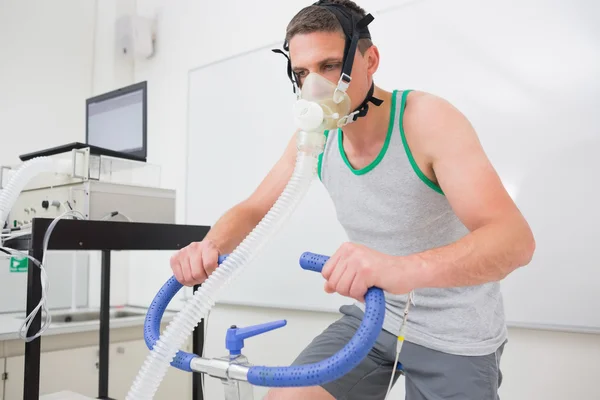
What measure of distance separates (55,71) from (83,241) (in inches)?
86.7

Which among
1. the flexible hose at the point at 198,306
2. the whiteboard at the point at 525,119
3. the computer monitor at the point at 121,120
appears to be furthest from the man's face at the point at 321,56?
the computer monitor at the point at 121,120

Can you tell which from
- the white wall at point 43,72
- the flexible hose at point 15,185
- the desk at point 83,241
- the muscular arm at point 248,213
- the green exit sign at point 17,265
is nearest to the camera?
the muscular arm at point 248,213

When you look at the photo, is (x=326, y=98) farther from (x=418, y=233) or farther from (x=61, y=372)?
(x=61, y=372)

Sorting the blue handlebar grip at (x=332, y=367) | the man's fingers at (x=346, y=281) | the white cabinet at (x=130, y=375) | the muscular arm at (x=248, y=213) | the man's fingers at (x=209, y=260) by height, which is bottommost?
the white cabinet at (x=130, y=375)

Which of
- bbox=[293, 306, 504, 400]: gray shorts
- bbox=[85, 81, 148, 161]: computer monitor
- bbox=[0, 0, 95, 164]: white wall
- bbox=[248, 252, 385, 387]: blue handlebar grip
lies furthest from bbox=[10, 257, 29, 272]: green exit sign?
bbox=[248, 252, 385, 387]: blue handlebar grip

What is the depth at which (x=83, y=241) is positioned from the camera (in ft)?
4.40

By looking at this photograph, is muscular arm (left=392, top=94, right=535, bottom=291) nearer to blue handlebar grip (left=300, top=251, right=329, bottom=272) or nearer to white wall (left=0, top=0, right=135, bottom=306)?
blue handlebar grip (left=300, top=251, right=329, bottom=272)

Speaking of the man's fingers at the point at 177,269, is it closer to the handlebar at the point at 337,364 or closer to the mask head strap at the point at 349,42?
the handlebar at the point at 337,364

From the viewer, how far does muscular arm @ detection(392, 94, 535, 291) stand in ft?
Answer: 2.46

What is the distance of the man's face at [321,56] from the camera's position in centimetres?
104

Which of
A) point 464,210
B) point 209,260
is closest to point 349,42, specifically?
point 464,210

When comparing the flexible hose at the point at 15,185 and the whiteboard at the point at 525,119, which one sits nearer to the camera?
the flexible hose at the point at 15,185

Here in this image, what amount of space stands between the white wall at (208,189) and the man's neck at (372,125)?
959 mm

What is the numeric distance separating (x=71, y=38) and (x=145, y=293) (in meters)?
1.72
